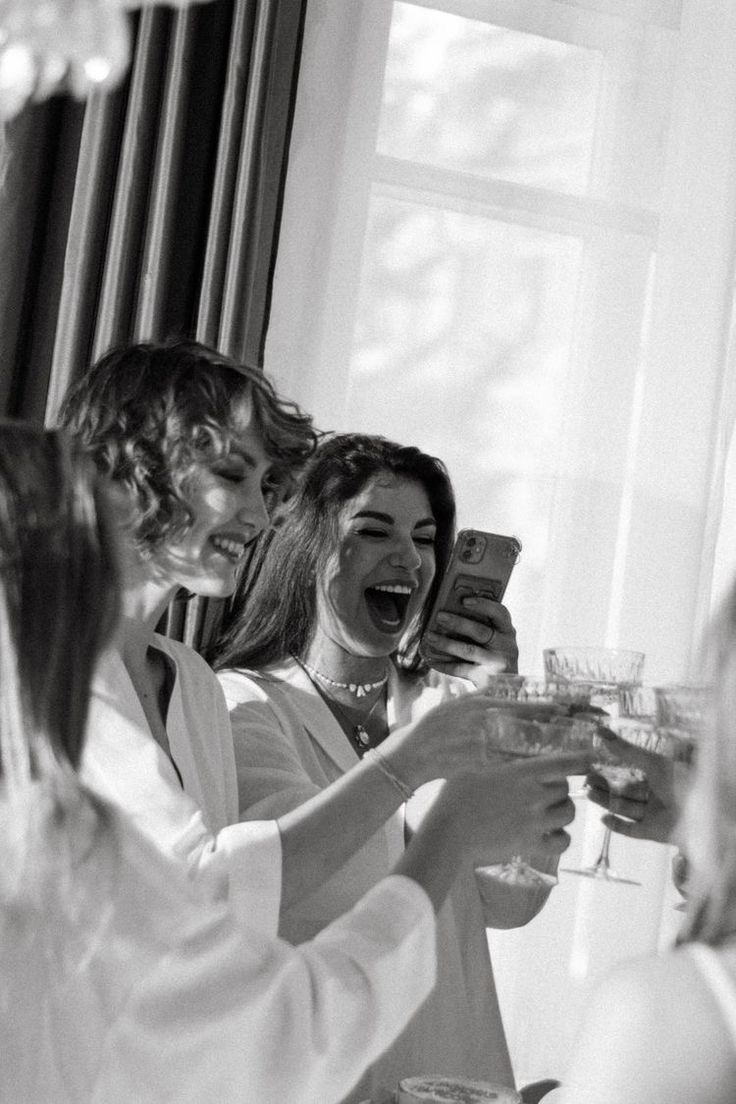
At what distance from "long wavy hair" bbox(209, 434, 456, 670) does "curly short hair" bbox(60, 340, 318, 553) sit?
38 cm

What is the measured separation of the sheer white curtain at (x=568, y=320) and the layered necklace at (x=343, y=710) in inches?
34.7

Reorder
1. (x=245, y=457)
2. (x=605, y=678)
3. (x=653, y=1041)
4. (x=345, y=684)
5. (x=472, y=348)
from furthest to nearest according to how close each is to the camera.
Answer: (x=472, y=348) → (x=345, y=684) → (x=245, y=457) → (x=605, y=678) → (x=653, y=1041)

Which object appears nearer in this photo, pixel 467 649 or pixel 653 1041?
pixel 653 1041

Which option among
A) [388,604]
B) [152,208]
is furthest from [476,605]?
[152,208]

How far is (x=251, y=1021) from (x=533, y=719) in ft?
1.75

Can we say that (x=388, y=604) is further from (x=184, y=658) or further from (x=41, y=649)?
(x=41, y=649)

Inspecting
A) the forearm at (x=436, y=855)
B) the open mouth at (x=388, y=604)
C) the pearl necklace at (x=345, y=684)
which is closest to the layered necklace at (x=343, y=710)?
the pearl necklace at (x=345, y=684)

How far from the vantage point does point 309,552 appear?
7.11 feet

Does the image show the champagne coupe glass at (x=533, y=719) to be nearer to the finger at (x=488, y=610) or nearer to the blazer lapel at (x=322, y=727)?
the blazer lapel at (x=322, y=727)

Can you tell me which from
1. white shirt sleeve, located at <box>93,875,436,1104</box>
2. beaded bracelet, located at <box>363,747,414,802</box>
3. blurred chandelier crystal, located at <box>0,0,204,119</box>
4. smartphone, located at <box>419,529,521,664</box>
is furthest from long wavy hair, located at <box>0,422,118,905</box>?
smartphone, located at <box>419,529,521,664</box>

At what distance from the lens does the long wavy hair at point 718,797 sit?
79cm

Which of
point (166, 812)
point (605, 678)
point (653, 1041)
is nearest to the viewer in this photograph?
point (653, 1041)

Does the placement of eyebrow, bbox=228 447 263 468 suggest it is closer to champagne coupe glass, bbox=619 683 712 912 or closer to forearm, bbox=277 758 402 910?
forearm, bbox=277 758 402 910

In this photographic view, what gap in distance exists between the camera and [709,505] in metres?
3.05
